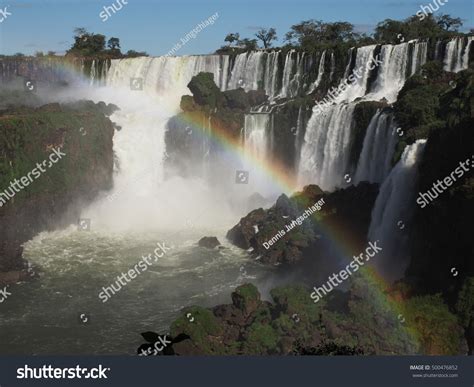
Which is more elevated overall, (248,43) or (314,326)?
(248,43)

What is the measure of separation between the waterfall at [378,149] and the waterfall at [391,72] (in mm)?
6124

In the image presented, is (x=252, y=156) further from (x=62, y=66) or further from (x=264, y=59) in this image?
(x=62, y=66)

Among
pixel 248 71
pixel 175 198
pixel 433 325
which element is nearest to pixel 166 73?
pixel 248 71

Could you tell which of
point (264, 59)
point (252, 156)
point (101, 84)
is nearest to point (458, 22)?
point (264, 59)

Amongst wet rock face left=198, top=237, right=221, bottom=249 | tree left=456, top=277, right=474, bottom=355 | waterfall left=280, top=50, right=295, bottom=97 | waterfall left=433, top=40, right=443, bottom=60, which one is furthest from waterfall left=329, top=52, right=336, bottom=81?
tree left=456, top=277, right=474, bottom=355

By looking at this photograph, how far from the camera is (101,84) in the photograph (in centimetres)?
5166

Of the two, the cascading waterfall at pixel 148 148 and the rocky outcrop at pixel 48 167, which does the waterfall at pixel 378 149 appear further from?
the rocky outcrop at pixel 48 167

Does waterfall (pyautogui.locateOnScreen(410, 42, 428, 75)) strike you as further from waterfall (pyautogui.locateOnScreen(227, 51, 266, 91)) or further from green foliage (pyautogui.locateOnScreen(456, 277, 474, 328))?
green foliage (pyautogui.locateOnScreen(456, 277, 474, 328))

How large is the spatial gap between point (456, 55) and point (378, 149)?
8.95 metres

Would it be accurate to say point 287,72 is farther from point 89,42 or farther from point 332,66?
point 89,42

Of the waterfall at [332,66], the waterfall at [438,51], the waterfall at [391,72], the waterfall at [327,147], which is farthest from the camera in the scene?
the waterfall at [332,66]

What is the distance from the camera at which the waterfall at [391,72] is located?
36.6 meters

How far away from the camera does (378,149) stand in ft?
99.5

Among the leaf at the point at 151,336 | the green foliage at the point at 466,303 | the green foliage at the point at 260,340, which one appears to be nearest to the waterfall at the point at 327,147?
the green foliage at the point at 466,303
